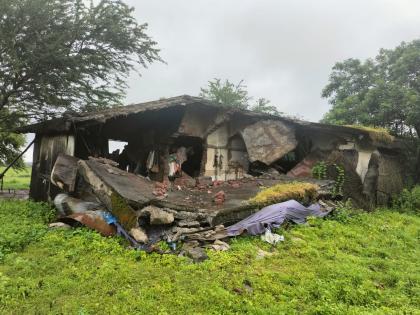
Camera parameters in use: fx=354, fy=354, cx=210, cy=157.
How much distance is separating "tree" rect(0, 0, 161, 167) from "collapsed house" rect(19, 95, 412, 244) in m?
2.21

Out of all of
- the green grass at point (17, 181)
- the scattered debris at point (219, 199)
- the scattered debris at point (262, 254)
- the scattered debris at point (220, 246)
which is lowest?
the green grass at point (17, 181)

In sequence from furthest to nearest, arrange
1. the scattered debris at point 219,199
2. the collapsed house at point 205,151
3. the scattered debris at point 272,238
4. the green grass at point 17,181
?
the green grass at point 17,181
the collapsed house at point 205,151
the scattered debris at point 219,199
the scattered debris at point 272,238

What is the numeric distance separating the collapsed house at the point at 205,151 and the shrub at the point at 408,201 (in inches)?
17.5

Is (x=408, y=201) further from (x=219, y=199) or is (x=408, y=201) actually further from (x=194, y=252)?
(x=194, y=252)

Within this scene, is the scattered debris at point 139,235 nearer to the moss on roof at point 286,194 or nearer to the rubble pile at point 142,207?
the rubble pile at point 142,207

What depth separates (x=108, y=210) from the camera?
9.07m

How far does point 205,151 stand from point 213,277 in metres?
8.34

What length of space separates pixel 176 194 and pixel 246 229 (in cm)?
321

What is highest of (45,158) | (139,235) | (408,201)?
(45,158)

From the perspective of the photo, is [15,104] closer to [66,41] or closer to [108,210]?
[66,41]

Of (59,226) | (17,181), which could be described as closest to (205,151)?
(59,226)

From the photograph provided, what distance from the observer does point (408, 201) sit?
14.7 meters

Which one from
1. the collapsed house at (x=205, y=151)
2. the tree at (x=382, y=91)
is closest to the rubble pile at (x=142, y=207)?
the collapsed house at (x=205, y=151)

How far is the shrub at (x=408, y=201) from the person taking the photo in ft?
47.4
